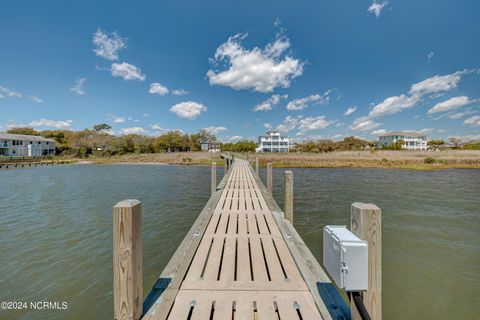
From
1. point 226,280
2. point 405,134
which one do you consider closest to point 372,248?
point 226,280

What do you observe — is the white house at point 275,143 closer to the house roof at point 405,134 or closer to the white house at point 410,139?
the white house at point 410,139

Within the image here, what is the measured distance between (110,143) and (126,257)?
2444 inches

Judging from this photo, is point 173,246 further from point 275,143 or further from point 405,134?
point 405,134

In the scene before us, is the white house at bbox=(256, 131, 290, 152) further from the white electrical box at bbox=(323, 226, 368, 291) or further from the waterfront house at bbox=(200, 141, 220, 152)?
the white electrical box at bbox=(323, 226, 368, 291)

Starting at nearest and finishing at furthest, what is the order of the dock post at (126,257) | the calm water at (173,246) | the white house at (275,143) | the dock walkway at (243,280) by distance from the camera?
the dock post at (126,257) < the dock walkway at (243,280) < the calm water at (173,246) < the white house at (275,143)

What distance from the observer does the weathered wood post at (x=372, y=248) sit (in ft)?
5.24

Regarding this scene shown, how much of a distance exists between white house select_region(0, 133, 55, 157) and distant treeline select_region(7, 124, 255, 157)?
11.7 ft

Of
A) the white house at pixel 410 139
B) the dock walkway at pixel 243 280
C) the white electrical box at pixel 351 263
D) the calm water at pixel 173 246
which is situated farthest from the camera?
the white house at pixel 410 139

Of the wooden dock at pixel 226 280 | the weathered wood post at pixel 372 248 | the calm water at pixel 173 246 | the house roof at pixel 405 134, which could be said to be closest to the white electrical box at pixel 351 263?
the weathered wood post at pixel 372 248

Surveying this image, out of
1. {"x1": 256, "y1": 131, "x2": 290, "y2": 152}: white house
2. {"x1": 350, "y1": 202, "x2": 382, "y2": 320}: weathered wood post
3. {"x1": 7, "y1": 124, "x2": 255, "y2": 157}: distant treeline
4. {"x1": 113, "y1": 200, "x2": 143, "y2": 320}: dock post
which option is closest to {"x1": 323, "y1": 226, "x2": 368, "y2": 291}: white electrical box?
{"x1": 350, "y1": 202, "x2": 382, "y2": 320}: weathered wood post

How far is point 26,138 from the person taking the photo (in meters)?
47.8

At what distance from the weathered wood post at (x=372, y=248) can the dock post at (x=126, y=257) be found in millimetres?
1907

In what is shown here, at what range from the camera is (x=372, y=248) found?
160cm

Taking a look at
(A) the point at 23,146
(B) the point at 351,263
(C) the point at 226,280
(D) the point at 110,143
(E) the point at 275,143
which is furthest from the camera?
(E) the point at 275,143
